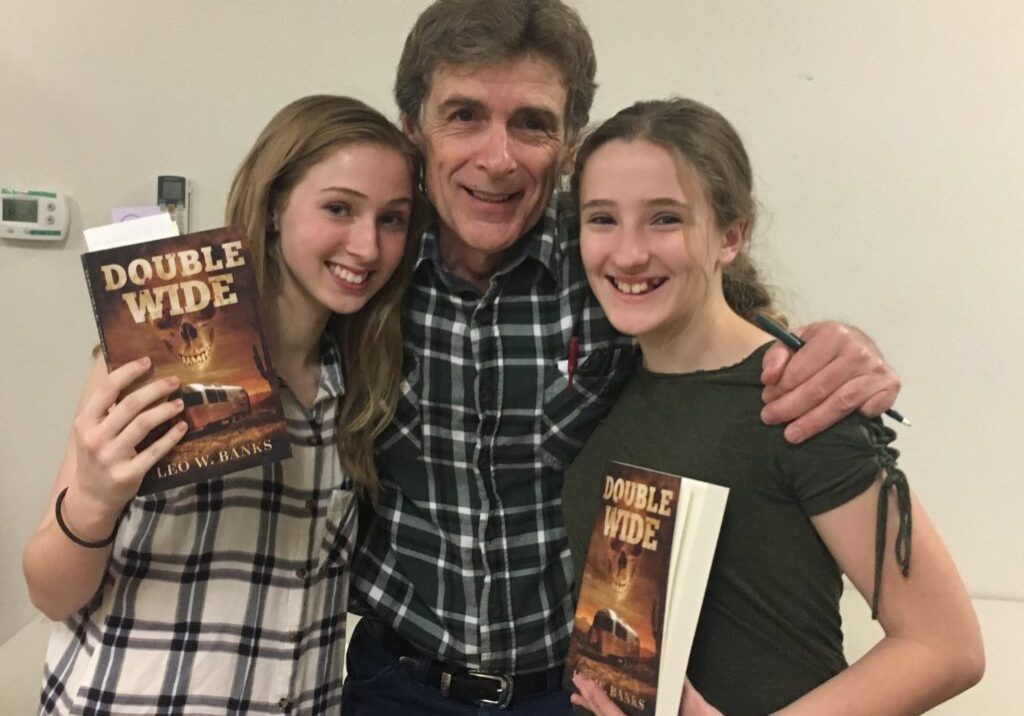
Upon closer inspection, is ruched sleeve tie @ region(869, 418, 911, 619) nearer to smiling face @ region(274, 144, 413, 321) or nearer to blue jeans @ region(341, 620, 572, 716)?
blue jeans @ region(341, 620, 572, 716)

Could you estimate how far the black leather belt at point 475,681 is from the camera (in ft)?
3.52

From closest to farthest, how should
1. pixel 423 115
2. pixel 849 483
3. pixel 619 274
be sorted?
pixel 849 483 → pixel 619 274 → pixel 423 115

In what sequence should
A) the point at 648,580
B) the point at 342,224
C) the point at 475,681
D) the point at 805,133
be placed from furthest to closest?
the point at 805,133 < the point at 475,681 < the point at 342,224 < the point at 648,580

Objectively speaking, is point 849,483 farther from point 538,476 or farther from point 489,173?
point 489,173

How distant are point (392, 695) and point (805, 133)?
1374mm

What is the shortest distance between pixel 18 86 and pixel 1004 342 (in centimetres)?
223

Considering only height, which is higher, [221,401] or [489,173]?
[489,173]

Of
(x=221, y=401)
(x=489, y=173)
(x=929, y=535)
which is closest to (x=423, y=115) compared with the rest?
(x=489, y=173)

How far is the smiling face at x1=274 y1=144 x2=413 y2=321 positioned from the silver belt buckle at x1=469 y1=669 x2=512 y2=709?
540 mm

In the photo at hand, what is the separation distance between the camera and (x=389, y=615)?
1.12m

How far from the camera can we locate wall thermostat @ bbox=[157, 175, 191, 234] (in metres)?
1.69

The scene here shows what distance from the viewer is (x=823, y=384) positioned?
763 mm

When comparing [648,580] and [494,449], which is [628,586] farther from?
[494,449]

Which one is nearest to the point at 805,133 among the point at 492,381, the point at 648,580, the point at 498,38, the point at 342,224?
the point at 498,38
